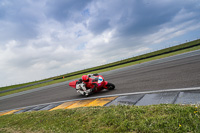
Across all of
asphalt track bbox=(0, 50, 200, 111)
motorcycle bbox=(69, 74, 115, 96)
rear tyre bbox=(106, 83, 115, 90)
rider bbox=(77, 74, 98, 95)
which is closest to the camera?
asphalt track bbox=(0, 50, 200, 111)

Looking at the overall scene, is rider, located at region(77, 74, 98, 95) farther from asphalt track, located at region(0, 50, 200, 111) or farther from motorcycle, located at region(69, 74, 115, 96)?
asphalt track, located at region(0, 50, 200, 111)

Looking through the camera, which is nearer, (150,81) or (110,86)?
(150,81)

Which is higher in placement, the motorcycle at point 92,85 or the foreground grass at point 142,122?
the motorcycle at point 92,85

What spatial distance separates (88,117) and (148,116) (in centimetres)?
179

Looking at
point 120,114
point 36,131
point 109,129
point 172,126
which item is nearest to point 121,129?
point 109,129

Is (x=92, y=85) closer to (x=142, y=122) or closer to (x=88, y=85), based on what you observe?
(x=88, y=85)

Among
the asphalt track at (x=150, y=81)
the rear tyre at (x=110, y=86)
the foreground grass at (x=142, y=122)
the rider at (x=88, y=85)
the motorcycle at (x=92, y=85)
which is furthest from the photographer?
the rear tyre at (x=110, y=86)

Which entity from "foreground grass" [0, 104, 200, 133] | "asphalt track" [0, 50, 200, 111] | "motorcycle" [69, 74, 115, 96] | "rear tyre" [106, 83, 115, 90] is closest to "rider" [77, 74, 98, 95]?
"motorcycle" [69, 74, 115, 96]

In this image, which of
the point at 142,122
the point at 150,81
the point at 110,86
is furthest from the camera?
the point at 110,86

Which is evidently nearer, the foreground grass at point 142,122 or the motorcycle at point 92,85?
the foreground grass at point 142,122

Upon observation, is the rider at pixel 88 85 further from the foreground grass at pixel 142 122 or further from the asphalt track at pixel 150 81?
the foreground grass at pixel 142 122

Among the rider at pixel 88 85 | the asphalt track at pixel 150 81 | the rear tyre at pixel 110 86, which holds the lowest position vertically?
the asphalt track at pixel 150 81

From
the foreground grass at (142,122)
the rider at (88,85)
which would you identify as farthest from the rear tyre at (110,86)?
the foreground grass at (142,122)

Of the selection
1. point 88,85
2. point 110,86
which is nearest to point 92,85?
point 88,85
